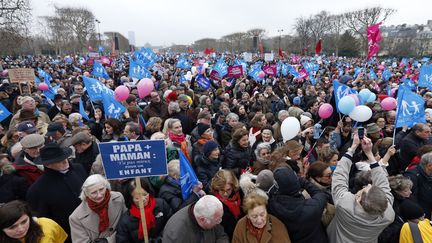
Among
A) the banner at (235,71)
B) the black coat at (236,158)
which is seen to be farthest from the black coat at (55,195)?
the banner at (235,71)

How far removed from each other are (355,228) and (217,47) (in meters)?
104

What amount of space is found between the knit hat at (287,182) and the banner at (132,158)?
42.1 inches

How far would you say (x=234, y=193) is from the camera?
10.0 ft

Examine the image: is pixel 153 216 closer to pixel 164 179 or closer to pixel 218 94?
pixel 164 179

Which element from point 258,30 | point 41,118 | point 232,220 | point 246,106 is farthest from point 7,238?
point 258,30

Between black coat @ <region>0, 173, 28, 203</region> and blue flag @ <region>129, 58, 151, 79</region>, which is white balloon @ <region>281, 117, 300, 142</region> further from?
blue flag @ <region>129, 58, 151, 79</region>

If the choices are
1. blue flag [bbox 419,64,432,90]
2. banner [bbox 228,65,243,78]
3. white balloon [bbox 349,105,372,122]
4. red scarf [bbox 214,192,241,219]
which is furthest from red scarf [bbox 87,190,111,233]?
banner [bbox 228,65,243,78]

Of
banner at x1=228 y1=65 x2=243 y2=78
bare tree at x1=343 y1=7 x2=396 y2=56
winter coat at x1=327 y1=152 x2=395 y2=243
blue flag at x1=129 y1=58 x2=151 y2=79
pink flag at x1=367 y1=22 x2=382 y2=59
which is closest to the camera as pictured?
winter coat at x1=327 y1=152 x2=395 y2=243

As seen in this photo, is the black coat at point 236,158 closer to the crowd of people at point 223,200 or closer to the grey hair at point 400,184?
the crowd of people at point 223,200

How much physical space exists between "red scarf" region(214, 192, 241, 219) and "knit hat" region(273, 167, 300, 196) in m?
0.55

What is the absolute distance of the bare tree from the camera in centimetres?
5081

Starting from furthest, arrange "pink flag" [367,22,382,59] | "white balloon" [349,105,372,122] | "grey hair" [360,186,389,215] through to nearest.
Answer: "pink flag" [367,22,382,59]
"white balloon" [349,105,372,122]
"grey hair" [360,186,389,215]

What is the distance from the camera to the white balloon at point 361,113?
5.04m

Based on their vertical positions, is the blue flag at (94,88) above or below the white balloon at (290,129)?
above
